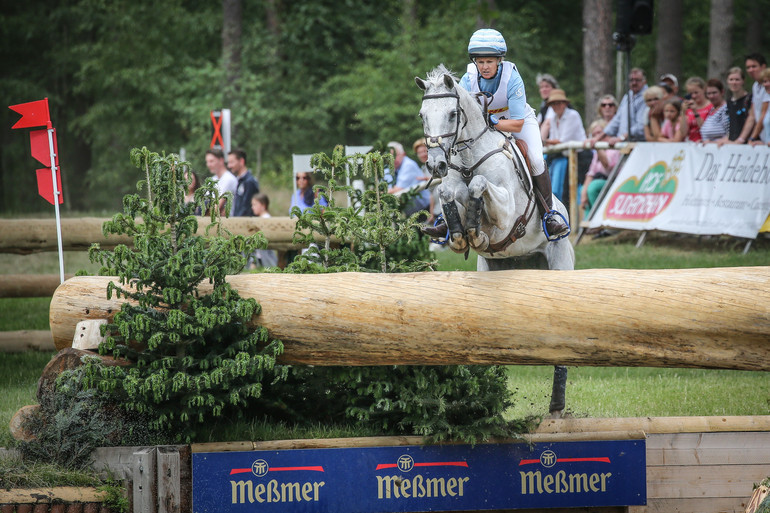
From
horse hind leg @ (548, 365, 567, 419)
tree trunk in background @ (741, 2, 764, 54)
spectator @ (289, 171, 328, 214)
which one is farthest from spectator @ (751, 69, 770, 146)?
tree trunk in background @ (741, 2, 764, 54)

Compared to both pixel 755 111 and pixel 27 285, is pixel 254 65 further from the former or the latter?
pixel 27 285

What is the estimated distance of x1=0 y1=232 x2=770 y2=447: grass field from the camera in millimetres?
5828

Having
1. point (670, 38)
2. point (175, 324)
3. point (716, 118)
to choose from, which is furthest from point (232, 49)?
point (175, 324)

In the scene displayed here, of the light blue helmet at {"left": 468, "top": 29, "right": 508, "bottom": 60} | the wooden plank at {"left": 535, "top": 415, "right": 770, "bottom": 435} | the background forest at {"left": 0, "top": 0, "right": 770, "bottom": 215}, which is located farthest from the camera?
the background forest at {"left": 0, "top": 0, "right": 770, "bottom": 215}

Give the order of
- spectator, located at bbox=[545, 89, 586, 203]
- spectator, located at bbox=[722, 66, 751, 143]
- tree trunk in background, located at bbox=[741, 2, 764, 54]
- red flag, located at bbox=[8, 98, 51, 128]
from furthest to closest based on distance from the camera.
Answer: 1. tree trunk in background, located at bbox=[741, 2, 764, 54]
2. spectator, located at bbox=[545, 89, 586, 203]
3. spectator, located at bbox=[722, 66, 751, 143]
4. red flag, located at bbox=[8, 98, 51, 128]

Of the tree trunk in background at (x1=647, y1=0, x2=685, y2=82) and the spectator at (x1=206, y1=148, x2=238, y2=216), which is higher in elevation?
the tree trunk in background at (x1=647, y1=0, x2=685, y2=82)

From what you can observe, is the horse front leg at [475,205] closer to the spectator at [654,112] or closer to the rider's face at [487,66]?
the rider's face at [487,66]

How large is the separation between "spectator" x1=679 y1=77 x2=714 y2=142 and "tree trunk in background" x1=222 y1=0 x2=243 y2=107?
41.6 ft

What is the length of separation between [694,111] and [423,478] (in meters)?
8.42

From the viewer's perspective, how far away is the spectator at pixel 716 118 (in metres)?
11.1

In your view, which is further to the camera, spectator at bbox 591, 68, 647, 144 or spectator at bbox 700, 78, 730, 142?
spectator at bbox 591, 68, 647, 144

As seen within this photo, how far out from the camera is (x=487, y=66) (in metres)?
5.41

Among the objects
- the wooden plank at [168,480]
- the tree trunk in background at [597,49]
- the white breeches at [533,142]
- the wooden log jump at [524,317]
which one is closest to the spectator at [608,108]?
the tree trunk in background at [597,49]

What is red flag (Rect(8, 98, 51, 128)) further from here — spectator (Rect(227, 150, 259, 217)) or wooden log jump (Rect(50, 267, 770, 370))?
spectator (Rect(227, 150, 259, 217))
